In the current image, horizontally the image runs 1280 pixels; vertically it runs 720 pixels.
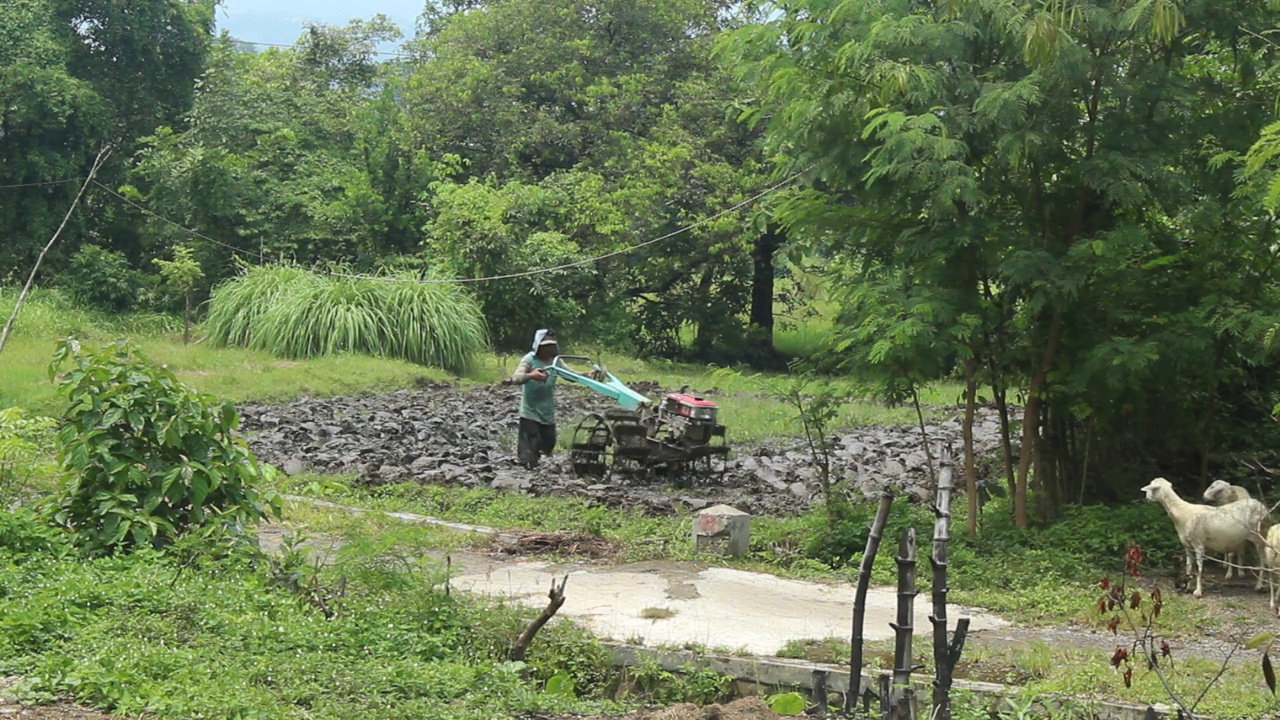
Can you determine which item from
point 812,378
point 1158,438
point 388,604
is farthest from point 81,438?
point 1158,438

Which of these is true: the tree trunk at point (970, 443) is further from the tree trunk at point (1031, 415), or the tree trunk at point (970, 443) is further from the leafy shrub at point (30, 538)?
the leafy shrub at point (30, 538)

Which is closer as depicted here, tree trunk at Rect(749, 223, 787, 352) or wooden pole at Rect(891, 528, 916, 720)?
wooden pole at Rect(891, 528, 916, 720)

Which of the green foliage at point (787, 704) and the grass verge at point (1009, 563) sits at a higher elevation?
the grass verge at point (1009, 563)

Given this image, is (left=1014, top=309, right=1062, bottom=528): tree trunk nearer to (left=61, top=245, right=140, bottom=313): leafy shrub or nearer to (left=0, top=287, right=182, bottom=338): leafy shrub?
(left=0, top=287, right=182, bottom=338): leafy shrub

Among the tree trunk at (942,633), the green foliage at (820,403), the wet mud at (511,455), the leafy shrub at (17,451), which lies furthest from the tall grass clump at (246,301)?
the tree trunk at (942,633)

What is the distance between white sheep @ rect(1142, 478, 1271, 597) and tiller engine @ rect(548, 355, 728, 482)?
5.42 metres

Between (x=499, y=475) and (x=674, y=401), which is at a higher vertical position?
(x=674, y=401)

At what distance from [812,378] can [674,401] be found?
2783 mm

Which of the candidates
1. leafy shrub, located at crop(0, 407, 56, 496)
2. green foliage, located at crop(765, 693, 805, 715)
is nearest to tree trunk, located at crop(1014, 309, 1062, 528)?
green foliage, located at crop(765, 693, 805, 715)

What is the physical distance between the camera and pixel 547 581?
9266mm

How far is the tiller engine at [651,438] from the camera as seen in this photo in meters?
14.0

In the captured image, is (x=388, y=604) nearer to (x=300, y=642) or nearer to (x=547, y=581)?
(x=300, y=642)

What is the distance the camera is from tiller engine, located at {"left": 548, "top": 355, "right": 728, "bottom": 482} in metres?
14.0

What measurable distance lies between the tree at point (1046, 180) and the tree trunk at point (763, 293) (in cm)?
2117
